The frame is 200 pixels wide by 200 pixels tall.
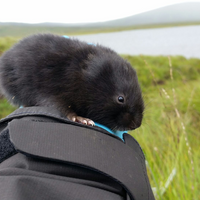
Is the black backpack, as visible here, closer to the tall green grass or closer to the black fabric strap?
the black fabric strap

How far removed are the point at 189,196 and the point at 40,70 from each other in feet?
7.64

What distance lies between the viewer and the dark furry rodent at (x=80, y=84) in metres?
1.93

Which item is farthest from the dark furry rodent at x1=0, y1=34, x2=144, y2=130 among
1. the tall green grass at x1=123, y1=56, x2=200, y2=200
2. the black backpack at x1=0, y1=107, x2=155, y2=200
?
the black backpack at x1=0, y1=107, x2=155, y2=200

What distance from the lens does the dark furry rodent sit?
193cm

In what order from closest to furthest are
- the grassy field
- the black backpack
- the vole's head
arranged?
the black backpack → the vole's head → the grassy field

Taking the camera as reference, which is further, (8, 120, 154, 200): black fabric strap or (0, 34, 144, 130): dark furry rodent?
(0, 34, 144, 130): dark furry rodent

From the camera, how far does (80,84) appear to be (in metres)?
1.97

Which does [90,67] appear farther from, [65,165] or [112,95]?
[65,165]

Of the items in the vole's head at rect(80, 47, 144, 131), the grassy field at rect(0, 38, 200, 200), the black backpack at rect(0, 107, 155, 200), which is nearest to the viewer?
the black backpack at rect(0, 107, 155, 200)

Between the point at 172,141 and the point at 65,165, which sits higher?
the point at 65,165

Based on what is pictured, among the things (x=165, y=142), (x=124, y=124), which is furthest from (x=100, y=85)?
(x=165, y=142)

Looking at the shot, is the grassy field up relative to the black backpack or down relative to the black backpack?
down

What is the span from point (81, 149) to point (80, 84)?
96 centimetres

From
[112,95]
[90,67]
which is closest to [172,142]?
[112,95]
